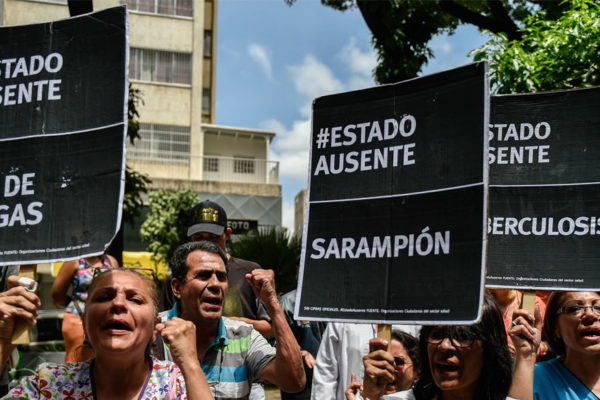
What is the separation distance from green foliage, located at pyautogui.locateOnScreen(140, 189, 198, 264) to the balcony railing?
6.83 meters

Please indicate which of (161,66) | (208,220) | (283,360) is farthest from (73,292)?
(161,66)

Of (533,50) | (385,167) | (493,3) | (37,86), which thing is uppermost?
(493,3)

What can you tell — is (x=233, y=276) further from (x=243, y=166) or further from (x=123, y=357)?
(x=243, y=166)

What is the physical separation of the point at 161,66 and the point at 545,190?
2997 centimetres

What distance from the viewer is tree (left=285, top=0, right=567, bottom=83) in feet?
40.5

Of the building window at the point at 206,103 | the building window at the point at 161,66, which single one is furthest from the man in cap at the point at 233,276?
the building window at the point at 206,103

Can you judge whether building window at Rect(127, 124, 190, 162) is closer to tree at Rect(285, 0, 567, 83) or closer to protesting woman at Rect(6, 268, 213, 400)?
tree at Rect(285, 0, 567, 83)

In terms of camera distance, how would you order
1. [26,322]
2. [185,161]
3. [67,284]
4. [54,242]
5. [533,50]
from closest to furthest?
[26,322] < [54,242] < [67,284] < [533,50] < [185,161]

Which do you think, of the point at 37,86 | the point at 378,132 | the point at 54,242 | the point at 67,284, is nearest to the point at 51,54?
the point at 37,86

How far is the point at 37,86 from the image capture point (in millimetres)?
3102

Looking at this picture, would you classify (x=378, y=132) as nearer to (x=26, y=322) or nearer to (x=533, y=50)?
(x=26, y=322)

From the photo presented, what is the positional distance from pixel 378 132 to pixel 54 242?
151 cm

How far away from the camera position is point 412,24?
43.0ft

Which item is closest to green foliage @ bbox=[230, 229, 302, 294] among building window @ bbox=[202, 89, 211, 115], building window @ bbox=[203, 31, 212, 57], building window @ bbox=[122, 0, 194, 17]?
building window @ bbox=[122, 0, 194, 17]
